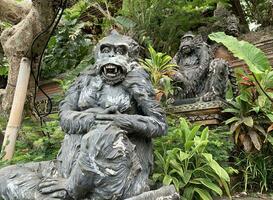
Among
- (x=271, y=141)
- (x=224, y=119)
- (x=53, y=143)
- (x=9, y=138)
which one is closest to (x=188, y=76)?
(x=224, y=119)

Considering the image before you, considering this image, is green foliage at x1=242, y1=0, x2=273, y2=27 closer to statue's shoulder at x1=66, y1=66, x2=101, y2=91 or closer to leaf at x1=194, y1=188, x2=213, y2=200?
leaf at x1=194, y1=188, x2=213, y2=200

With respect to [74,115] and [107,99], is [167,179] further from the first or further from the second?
[74,115]

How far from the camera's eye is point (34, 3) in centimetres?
472

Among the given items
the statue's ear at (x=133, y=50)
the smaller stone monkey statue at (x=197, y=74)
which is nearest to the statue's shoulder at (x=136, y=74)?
the statue's ear at (x=133, y=50)

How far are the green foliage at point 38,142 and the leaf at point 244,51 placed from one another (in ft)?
8.60

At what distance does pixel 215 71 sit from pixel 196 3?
488 cm

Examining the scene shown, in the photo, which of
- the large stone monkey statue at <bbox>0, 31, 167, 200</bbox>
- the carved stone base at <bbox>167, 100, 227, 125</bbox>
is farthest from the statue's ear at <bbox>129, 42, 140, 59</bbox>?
the carved stone base at <bbox>167, 100, 227, 125</bbox>

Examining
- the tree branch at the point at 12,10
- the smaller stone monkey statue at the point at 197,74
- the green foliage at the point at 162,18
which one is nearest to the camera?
the tree branch at the point at 12,10

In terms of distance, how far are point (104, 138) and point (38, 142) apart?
286cm

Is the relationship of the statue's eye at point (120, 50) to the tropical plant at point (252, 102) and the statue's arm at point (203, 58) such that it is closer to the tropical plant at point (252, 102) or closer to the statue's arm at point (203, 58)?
the tropical plant at point (252, 102)

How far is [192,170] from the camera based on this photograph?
425 centimetres

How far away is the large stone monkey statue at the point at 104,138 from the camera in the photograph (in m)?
2.64

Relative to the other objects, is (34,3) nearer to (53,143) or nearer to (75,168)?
(53,143)

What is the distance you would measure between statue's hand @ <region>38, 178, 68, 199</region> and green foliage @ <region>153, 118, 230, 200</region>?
55.9 inches
